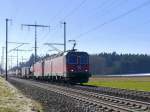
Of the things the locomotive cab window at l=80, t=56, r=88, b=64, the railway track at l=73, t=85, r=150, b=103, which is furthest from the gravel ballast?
the locomotive cab window at l=80, t=56, r=88, b=64

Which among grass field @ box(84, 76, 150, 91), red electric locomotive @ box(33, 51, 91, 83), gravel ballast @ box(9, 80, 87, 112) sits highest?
red electric locomotive @ box(33, 51, 91, 83)

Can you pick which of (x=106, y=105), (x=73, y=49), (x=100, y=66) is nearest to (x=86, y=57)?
(x=73, y=49)

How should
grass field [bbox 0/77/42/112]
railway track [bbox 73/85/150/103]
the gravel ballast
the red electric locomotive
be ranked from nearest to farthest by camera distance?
grass field [bbox 0/77/42/112], the gravel ballast, railway track [bbox 73/85/150/103], the red electric locomotive

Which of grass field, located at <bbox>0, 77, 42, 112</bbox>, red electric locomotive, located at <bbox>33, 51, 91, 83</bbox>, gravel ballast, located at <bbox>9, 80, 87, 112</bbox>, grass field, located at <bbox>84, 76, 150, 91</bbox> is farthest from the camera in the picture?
red electric locomotive, located at <bbox>33, 51, 91, 83</bbox>

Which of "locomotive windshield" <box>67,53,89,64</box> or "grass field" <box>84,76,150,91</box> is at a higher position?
"locomotive windshield" <box>67,53,89,64</box>

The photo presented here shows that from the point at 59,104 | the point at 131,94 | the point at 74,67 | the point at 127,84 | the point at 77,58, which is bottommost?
the point at 59,104

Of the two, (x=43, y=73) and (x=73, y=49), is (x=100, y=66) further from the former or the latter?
(x=73, y=49)

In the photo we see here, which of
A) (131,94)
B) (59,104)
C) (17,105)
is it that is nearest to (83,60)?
(131,94)

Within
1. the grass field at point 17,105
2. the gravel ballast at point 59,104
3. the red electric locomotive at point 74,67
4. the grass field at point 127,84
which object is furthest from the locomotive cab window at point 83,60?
the grass field at point 17,105

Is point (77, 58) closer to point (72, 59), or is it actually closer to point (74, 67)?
point (72, 59)

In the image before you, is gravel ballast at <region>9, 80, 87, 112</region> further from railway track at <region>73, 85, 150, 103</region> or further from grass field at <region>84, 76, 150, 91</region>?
grass field at <region>84, 76, 150, 91</region>

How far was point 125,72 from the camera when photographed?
197500mm

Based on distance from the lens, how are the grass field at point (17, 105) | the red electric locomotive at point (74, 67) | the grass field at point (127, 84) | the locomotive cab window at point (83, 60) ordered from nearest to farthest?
1. the grass field at point (17, 105)
2. the grass field at point (127, 84)
3. the red electric locomotive at point (74, 67)
4. the locomotive cab window at point (83, 60)

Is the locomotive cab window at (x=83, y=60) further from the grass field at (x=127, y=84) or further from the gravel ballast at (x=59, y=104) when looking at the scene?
the gravel ballast at (x=59, y=104)
